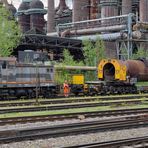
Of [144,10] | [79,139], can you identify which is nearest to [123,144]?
[79,139]

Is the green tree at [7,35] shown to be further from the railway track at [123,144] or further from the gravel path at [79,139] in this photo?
the railway track at [123,144]

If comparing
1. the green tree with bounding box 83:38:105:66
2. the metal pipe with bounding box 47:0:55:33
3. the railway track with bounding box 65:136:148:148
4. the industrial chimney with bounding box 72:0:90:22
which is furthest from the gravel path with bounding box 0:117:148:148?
the metal pipe with bounding box 47:0:55:33

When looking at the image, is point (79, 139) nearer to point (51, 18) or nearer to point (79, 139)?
point (79, 139)

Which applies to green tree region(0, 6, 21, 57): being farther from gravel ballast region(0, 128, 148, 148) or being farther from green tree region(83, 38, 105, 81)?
gravel ballast region(0, 128, 148, 148)

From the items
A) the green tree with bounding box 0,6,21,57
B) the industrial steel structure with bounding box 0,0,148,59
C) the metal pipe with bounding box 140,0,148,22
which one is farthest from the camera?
the metal pipe with bounding box 140,0,148,22

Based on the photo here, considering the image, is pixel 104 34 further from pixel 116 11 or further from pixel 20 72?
pixel 20 72

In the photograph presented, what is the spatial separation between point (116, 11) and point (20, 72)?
56.5 m

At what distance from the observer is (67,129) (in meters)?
15.2

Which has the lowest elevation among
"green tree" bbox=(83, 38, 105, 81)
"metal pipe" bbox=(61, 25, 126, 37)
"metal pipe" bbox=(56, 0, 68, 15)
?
"green tree" bbox=(83, 38, 105, 81)

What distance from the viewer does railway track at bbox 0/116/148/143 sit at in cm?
1347

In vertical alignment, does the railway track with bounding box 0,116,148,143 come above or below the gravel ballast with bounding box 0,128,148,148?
above

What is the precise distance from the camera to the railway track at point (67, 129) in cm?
1347

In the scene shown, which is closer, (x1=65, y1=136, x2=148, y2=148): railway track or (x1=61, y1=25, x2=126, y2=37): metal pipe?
(x1=65, y1=136, x2=148, y2=148): railway track

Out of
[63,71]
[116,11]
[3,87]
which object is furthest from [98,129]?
[116,11]
